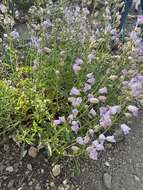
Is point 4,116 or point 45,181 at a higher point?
point 4,116

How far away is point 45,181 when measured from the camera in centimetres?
272

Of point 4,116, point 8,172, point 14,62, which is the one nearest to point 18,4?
point 14,62

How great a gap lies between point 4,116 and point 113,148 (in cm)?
83

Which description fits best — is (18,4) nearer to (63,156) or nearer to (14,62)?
(14,62)

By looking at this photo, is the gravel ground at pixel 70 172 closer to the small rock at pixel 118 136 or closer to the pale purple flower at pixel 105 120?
the small rock at pixel 118 136

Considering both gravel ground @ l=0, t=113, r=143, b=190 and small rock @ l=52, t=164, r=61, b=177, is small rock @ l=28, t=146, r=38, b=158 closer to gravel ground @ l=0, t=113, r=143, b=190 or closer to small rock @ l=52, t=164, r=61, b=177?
gravel ground @ l=0, t=113, r=143, b=190

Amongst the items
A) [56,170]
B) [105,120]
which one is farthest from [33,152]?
[105,120]

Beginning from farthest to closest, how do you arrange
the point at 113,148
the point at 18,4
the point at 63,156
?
the point at 18,4 → the point at 113,148 → the point at 63,156

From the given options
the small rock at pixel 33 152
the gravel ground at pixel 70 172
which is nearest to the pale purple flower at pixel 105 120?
the gravel ground at pixel 70 172

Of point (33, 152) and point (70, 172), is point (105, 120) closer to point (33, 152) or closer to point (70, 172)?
point (70, 172)

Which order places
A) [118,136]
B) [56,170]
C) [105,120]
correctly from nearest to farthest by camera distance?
[105,120], [56,170], [118,136]

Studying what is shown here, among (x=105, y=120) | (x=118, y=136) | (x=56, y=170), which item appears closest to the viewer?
(x=105, y=120)

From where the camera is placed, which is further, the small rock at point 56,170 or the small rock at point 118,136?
the small rock at point 118,136

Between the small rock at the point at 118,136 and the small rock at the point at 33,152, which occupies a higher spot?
the small rock at the point at 33,152
